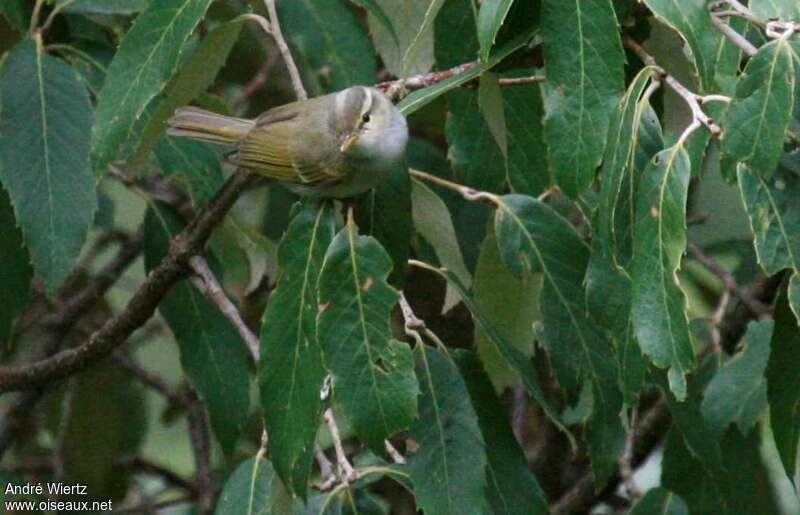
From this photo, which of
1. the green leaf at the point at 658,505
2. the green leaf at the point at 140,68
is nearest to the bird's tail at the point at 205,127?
the green leaf at the point at 140,68

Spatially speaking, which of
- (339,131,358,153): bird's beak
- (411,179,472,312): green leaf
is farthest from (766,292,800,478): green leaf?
(339,131,358,153): bird's beak

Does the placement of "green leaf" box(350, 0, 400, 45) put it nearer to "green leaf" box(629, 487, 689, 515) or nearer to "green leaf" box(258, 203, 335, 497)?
"green leaf" box(258, 203, 335, 497)

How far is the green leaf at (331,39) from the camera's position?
9.65ft

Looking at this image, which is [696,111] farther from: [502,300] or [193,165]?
[193,165]

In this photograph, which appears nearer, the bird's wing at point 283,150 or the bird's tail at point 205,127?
the bird's wing at point 283,150

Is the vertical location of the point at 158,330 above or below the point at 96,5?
below

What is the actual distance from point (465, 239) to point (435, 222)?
622 mm

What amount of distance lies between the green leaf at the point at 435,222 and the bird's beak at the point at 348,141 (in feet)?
0.57

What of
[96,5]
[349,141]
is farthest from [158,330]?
[349,141]

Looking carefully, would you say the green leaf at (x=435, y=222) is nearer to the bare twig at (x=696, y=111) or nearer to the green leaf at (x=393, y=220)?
the green leaf at (x=393, y=220)

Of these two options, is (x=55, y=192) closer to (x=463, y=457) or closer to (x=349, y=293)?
(x=349, y=293)

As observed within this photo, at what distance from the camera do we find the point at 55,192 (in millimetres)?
2686

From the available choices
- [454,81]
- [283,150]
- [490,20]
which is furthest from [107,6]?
[490,20]

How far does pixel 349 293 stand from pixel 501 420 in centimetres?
53
